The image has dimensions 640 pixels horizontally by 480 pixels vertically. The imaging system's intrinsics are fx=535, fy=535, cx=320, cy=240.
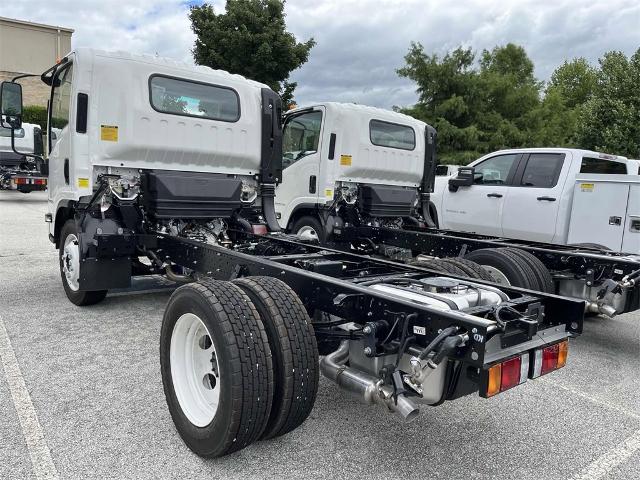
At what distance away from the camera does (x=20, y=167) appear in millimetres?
19344

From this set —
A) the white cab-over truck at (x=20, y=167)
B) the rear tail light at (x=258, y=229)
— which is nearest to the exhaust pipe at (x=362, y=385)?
the rear tail light at (x=258, y=229)

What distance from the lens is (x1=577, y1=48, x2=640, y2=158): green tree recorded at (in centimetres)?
1880

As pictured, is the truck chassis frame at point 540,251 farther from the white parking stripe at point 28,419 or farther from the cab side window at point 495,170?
the white parking stripe at point 28,419

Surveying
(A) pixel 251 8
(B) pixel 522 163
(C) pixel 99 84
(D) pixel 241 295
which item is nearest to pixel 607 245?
(B) pixel 522 163

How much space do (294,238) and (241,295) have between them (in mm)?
2587

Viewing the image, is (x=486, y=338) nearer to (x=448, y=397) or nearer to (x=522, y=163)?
(x=448, y=397)

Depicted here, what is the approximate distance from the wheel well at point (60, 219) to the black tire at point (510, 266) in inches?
165

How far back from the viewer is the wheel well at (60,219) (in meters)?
5.67

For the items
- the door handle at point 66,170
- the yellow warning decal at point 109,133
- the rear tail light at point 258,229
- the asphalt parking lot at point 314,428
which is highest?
the yellow warning decal at point 109,133

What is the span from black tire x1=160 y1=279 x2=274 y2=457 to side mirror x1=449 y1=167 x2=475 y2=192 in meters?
5.83

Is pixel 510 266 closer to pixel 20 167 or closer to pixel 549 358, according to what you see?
pixel 549 358

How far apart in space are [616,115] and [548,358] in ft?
63.8

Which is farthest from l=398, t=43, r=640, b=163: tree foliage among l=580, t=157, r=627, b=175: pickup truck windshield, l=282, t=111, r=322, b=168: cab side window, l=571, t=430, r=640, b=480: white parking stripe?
l=571, t=430, r=640, b=480: white parking stripe

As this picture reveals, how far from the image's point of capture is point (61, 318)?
5148 mm
